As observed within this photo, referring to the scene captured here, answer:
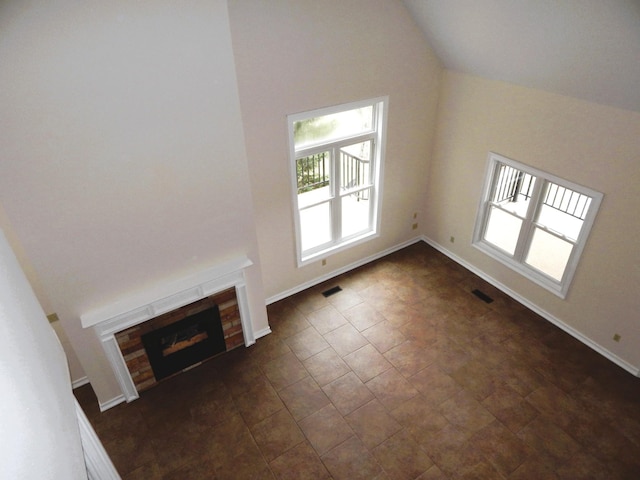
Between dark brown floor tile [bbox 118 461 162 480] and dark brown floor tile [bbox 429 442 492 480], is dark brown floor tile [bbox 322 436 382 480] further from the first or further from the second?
dark brown floor tile [bbox 118 461 162 480]

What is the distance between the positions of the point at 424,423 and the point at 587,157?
336 cm

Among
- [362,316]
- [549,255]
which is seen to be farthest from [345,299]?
[549,255]

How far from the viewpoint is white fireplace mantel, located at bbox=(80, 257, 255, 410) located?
14.5 ft

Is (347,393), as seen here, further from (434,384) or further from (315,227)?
(315,227)

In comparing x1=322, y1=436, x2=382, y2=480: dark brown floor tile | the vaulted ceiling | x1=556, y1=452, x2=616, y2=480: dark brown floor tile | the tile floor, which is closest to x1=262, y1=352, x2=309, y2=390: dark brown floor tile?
the tile floor

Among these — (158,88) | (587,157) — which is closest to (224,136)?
(158,88)

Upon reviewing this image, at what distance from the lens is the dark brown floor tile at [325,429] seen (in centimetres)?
452

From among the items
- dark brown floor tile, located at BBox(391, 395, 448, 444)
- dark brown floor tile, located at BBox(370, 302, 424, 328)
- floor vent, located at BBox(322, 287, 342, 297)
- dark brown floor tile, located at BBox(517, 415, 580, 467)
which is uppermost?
floor vent, located at BBox(322, 287, 342, 297)

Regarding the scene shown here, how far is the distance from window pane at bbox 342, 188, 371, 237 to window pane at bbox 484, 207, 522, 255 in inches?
70.8

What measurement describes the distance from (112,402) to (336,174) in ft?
12.7

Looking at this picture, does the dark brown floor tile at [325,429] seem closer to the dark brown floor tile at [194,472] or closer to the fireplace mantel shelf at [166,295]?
the dark brown floor tile at [194,472]

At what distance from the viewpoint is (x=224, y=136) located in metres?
4.24

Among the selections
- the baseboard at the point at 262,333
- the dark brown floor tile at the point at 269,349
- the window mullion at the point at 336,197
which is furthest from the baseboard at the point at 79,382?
the window mullion at the point at 336,197

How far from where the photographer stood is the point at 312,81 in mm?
5094
